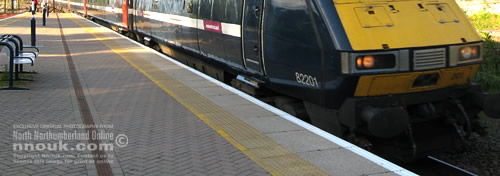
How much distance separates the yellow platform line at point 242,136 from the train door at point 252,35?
2.89 ft

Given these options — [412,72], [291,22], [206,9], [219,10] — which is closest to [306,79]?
[291,22]

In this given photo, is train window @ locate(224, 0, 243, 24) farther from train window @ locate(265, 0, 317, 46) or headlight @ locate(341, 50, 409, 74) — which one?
headlight @ locate(341, 50, 409, 74)

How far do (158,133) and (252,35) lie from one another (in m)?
2.25

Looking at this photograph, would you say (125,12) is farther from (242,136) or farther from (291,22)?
(242,136)

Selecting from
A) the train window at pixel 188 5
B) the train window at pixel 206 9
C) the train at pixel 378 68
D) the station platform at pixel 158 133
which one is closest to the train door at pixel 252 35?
the train at pixel 378 68

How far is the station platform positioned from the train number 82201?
57cm

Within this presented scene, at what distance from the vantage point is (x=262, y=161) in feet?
16.9

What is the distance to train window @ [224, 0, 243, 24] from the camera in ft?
26.5

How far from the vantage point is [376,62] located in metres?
5.79

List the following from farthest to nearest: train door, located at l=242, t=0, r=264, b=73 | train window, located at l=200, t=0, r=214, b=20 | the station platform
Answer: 1. train window, located at l=200, t=0, r=214, b=20
2. train door, located at l=242, t=0, r=264, b=73
3. the station platform

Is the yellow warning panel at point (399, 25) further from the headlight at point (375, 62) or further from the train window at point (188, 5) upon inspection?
the train window at point (188, 5)

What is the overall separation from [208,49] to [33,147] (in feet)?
15.5

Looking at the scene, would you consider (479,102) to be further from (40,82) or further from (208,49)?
(40,82)

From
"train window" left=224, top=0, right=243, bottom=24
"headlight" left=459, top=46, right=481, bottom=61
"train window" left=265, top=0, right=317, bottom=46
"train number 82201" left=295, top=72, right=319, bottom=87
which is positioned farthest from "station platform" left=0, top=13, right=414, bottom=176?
"headlight" left=459, top=46, right=481, bottom=61
